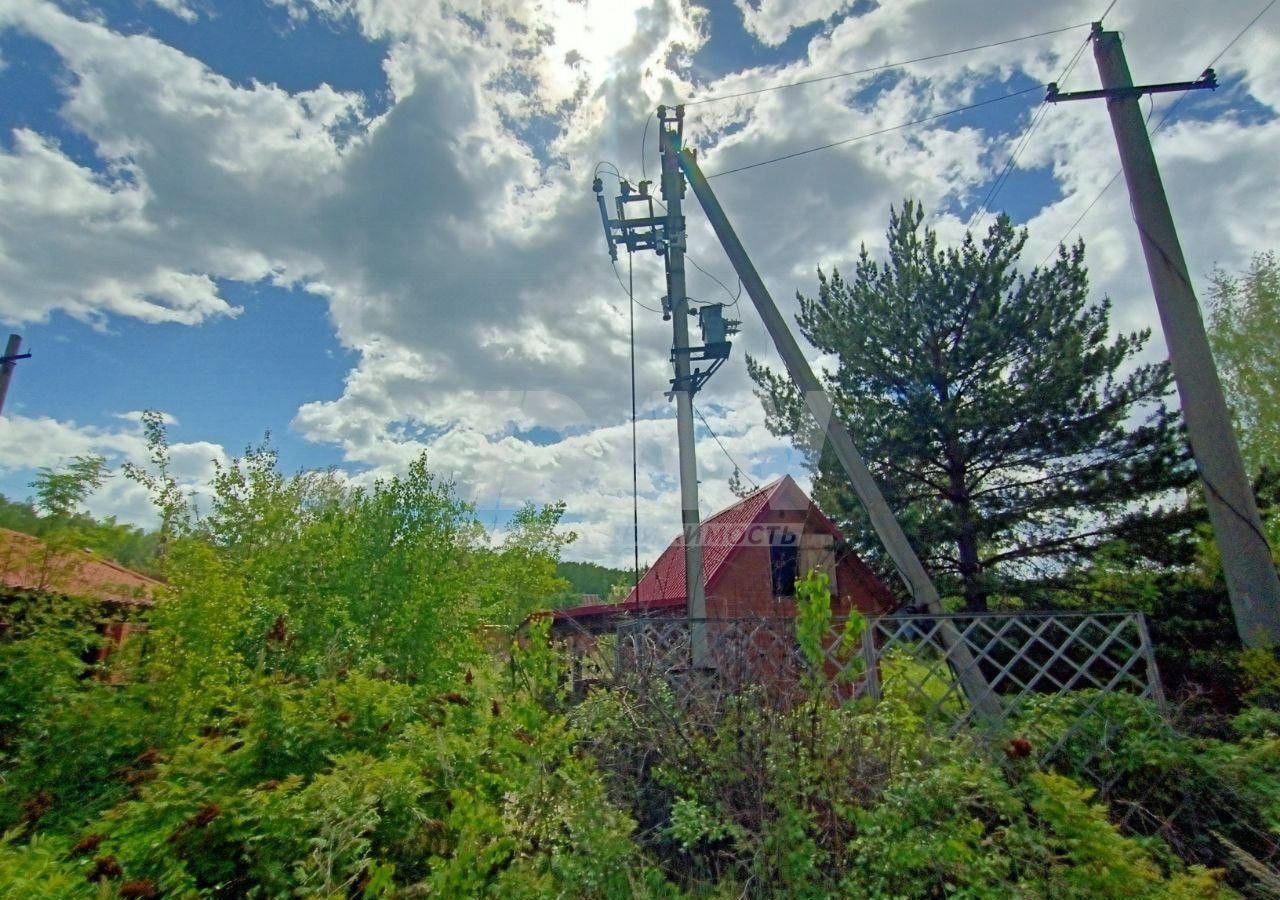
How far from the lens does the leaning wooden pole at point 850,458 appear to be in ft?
16.3

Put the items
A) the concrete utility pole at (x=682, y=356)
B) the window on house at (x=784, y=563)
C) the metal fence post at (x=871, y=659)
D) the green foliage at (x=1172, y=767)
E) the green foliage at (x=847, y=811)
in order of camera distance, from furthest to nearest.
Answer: the window on house at (x=784, y=563) → the concrete utility pole at (x=682, y=356) → the metal fence post at (x=871, y=659) → the green foliage at (x=1172, y=767) → the green foliage at (x=847, y=811)

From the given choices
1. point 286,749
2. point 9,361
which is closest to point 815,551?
point 286,749

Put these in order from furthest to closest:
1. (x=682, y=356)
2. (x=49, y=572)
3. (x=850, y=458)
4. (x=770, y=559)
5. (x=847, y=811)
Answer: (x=770, y=559) → (x=682, y=356) → (x=850, y=458) → (x=49, y=572) → (x=847, y=811)

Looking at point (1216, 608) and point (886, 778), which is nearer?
point (886, 778)

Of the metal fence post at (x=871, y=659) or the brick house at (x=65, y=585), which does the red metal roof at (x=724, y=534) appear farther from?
the brick house at (x=65, y=585)

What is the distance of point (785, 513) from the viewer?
11109mm

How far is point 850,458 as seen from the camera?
5.96 m

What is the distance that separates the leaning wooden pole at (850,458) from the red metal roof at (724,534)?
3.83 m

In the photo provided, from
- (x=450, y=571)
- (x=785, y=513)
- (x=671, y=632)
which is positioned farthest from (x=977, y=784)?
(x=785, y=513)

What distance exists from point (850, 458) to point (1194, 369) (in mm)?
3191

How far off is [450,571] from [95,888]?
13.0 ft

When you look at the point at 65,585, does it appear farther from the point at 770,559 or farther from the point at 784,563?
the point at 784,563

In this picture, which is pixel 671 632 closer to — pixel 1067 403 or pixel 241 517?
pixel 241 517

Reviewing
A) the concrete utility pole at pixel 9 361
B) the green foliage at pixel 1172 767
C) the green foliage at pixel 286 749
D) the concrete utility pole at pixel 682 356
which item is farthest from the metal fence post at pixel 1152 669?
the concrete utility pole at pixel 9 361
